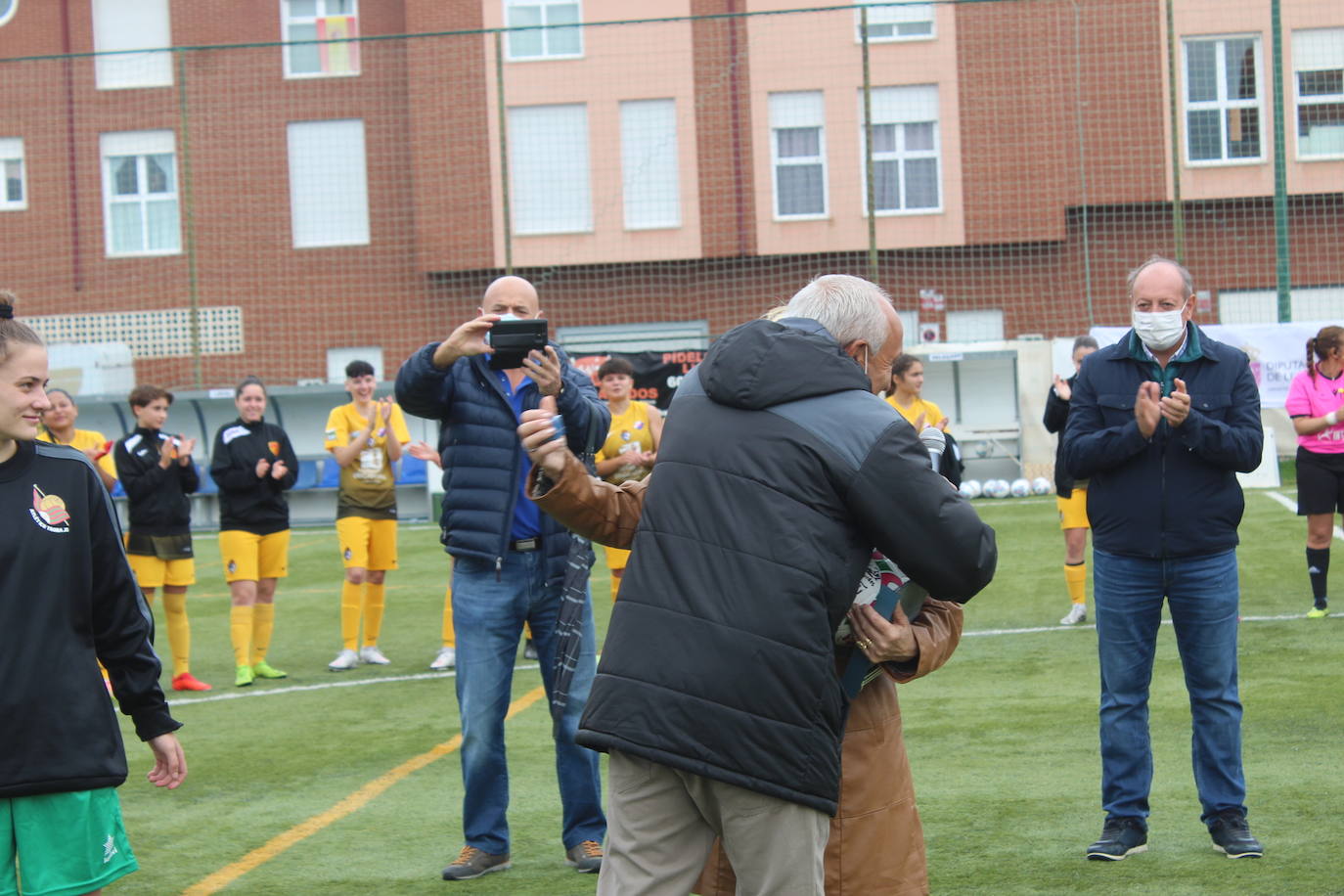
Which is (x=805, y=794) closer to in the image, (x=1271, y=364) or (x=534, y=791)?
(x=534, y=791)

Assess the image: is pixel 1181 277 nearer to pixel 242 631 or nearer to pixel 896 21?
pixel 242 631

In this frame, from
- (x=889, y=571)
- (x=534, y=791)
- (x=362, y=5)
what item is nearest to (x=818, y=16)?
(x=362, y=5)

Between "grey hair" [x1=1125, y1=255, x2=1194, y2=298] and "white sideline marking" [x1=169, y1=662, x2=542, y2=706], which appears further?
"white sideline marking" [x1=169, y1=662, x2=542, y2=706]

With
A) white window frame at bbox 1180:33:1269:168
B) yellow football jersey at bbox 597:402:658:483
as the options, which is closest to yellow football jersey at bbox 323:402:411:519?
yellow football jersey at bbox 597:402:658:483

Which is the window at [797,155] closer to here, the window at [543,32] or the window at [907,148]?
the window at [907,148]

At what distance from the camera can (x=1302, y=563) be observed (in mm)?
13195

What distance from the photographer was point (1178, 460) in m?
5.50

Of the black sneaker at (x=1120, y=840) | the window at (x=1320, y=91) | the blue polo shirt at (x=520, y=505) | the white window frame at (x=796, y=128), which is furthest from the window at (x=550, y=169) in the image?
the black sneaker at (x=1120, y=840)

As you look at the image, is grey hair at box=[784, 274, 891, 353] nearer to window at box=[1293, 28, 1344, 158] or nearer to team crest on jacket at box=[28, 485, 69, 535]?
team crest on jacket at box=[28, 485, 69, 535]

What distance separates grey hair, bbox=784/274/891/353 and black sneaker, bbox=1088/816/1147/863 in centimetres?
291

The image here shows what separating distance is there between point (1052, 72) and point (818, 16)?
15.3ft

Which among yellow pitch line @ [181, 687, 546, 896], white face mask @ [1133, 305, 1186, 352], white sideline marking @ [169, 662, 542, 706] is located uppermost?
white face mask @ [1133, 305, 1186, 352]

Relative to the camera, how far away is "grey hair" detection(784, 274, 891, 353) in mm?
3293

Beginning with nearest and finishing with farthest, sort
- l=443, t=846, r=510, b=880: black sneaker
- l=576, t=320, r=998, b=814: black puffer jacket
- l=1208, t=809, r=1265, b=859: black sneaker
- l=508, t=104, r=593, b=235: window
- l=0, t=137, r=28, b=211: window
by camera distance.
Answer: l=576, t=320, r=998, b=814: black puffer jacket, l=1208, t=809, r=1265, b=859: black sneaker, l=443, t=846, r=510, b=880: black sneaker, l=508, t=104, r=593, b=235: window, l=0, t=137, r=28, b=211: window
